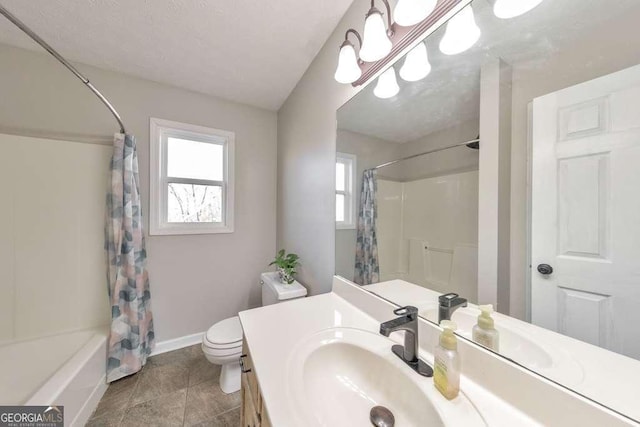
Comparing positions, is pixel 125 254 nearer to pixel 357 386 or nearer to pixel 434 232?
pixel 357 386

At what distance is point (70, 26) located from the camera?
1397 mm

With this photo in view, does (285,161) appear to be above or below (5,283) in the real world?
above

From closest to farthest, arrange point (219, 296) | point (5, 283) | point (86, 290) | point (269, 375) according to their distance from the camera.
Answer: point (269, 375) → point (5, 283) → point (86, 290) → point (219, 296)

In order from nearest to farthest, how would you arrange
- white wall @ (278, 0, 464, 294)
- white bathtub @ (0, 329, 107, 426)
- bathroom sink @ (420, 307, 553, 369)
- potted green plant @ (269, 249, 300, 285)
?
bathroom sink @ (420, 307, 553, 369) → white bathtub @ (0, 329, 107, 426) → white wall @ (278, 0, 464, 294) → potted green plant @ (269, 249, 300, 285)

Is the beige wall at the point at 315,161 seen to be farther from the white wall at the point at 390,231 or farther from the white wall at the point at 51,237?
the white wall at the point at 51,237

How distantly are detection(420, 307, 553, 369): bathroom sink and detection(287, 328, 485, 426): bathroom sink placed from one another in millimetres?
165

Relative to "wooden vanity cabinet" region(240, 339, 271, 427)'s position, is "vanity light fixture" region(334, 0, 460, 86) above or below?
above

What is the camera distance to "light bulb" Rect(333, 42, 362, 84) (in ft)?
3.54

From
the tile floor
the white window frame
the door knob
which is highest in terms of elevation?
the white window frame

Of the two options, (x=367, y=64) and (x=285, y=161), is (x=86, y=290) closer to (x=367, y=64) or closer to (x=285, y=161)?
(x=285, y=161)

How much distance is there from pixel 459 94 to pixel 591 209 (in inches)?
19.0

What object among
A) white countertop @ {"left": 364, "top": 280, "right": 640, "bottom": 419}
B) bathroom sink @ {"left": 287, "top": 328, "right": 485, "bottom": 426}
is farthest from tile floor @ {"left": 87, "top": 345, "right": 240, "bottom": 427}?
white countertop @ {"left": 364, "top": 280, "right": 640, "bottom": 419}

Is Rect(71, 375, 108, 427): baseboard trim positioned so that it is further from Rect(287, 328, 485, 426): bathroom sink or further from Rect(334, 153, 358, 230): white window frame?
Rect(334, 153, 358, 230): white window frame

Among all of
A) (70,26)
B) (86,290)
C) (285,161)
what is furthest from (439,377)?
(70,26)
